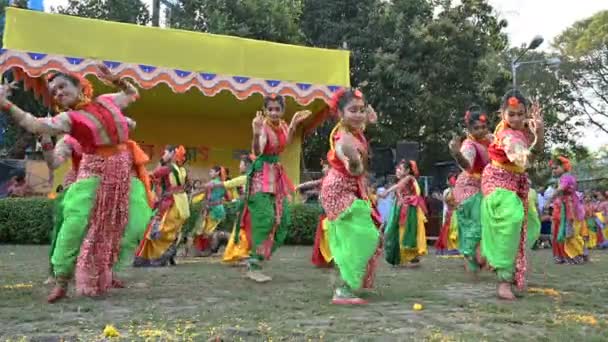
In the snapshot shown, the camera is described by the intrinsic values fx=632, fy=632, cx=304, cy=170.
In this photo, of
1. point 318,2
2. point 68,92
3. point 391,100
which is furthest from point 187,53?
point 318,2

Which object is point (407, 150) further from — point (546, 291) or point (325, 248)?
point (546, 291)

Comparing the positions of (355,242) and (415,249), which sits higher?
(355,242)

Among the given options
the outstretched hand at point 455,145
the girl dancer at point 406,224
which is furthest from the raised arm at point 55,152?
the girl dancer at point 406,224

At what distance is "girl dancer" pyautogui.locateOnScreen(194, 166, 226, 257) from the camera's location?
32.2 ft

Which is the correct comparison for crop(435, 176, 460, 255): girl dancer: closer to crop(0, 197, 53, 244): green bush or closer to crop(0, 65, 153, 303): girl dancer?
crop(0, 65, 153, 303): girl dancer

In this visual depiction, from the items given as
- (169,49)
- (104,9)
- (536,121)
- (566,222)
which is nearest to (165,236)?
(536,121)

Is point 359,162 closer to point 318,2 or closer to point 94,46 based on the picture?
point 94,46

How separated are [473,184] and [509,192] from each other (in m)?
1.55

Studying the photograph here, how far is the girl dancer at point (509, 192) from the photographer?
16.3 ft

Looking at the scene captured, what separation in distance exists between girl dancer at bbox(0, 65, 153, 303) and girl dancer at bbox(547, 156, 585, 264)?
22.1 feet

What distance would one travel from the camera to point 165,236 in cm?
772

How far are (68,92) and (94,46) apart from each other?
7.35 m

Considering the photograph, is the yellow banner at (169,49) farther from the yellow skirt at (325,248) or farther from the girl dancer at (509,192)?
the girl dancer at (509,192)

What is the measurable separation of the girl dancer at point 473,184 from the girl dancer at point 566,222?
3.26 meters
